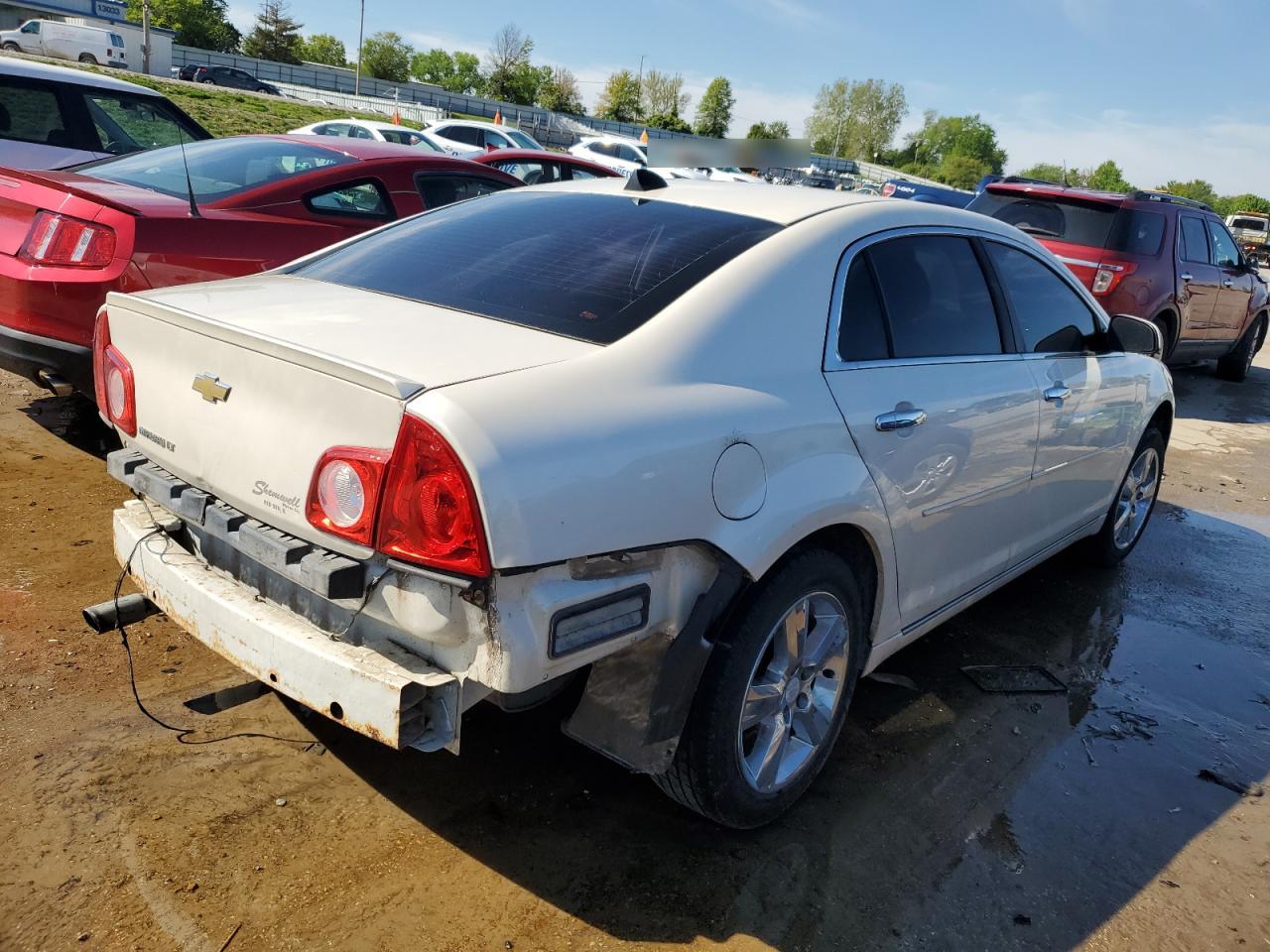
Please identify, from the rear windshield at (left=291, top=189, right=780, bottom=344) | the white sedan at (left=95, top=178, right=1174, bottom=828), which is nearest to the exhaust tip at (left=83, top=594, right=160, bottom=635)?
the white sedan at (left=95, top=178, right=1174, bottom=828)

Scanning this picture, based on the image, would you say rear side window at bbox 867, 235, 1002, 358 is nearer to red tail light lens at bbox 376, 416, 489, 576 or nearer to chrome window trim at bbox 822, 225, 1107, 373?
Answer: chrome window trim at bbox 822, 225, 1107, 373

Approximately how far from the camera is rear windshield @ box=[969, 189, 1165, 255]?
8.96 meters

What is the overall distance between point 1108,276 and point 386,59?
99172 mm

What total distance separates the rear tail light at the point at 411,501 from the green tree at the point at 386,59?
327 feet

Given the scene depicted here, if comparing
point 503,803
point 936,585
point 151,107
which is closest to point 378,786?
point 503,803

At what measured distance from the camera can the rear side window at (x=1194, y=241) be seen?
9.66m

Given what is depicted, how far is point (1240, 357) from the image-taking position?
12.3 metres

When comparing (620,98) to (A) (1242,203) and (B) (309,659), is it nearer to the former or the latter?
(A) (1242,203)

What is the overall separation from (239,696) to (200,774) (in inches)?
13.4

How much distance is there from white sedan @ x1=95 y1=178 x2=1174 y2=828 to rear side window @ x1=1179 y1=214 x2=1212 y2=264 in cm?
760

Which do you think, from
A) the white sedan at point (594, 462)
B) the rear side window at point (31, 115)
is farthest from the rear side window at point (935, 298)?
the rear side window at point (31, 115)

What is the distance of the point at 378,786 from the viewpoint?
272 centimetres

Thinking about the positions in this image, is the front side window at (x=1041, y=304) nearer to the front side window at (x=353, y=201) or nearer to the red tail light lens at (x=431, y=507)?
the red tail light lens at (x=431, y=507)

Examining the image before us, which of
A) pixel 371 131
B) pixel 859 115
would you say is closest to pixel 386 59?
pixel 859 115
